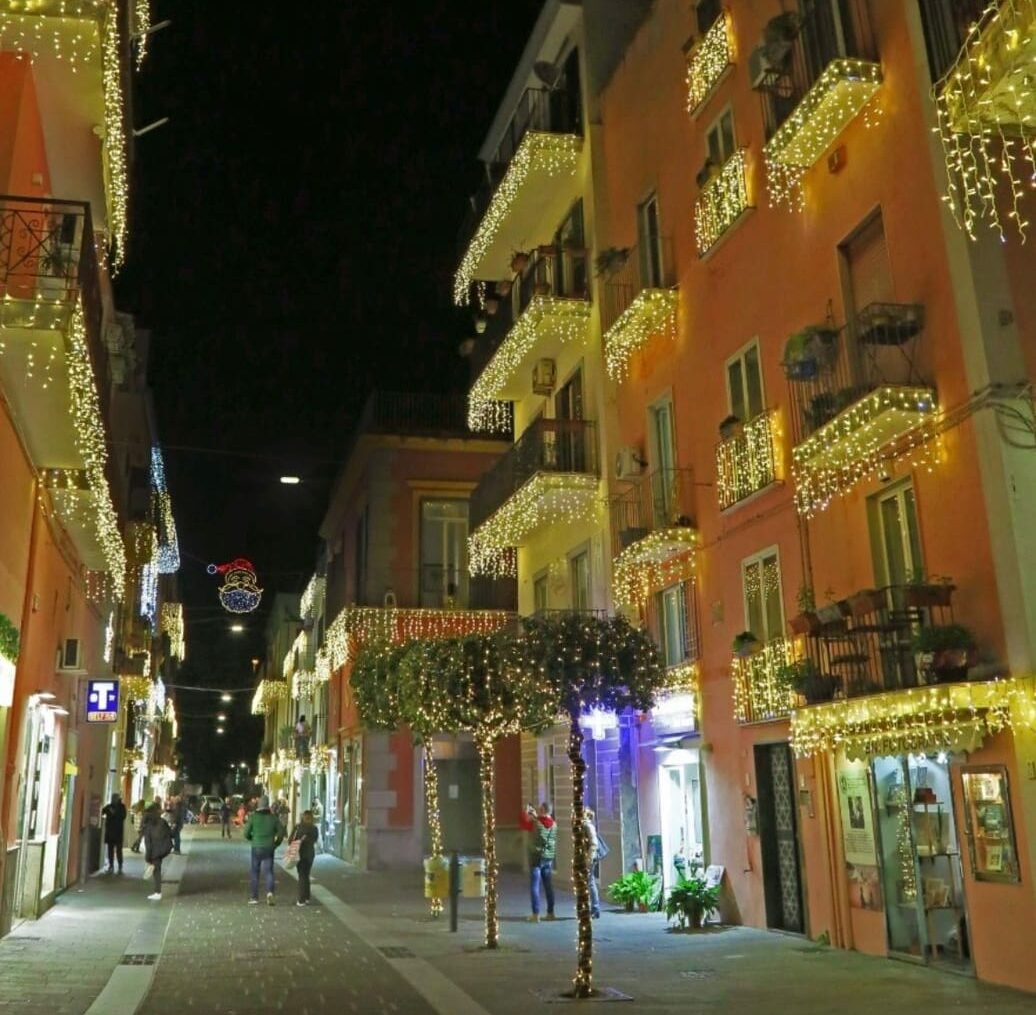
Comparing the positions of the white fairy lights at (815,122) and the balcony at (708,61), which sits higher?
the balcony at (708,61)

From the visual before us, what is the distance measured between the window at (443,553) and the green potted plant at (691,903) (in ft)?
50.9

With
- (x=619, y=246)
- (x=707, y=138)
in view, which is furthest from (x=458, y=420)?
(x=707, y=138)

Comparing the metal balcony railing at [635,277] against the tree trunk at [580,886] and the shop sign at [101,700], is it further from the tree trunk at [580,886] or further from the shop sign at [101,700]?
the shop sign at [101,700]

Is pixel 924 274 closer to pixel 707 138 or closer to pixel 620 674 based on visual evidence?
pixel 620 674

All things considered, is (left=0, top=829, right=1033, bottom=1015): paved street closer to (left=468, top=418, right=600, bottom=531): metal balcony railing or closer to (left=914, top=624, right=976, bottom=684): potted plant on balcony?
(left=914, top=624, right=976, bottom=684): potted plant on balcony

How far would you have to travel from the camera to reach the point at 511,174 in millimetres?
21484

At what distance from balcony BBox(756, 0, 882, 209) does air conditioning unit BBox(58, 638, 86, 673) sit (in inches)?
516

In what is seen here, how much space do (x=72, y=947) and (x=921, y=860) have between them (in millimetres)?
10178

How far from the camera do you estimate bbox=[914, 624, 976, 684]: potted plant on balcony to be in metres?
9.90

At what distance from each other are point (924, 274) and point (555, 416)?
37.5 feet

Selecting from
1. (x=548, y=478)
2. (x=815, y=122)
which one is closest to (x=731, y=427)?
(x=815, y=122)

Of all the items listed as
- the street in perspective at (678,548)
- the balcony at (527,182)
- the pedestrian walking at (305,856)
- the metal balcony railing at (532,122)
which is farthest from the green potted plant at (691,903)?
the metal balcony railing at (532,122)

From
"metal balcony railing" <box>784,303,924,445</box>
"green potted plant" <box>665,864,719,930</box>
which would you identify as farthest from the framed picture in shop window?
"green potted plant" <box>665,864,719,930</box>

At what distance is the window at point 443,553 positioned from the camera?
29.3m
